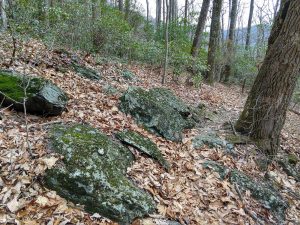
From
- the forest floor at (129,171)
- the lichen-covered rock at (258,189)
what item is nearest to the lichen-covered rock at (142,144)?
the forest floor at (129,171)

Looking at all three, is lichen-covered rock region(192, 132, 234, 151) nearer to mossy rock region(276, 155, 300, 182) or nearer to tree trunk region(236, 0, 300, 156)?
tree trunk region(236, 0, 300, 156)

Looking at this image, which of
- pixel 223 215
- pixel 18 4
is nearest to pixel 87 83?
pixel 18 4

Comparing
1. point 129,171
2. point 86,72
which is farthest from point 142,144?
point 86,72

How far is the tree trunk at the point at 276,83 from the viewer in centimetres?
519

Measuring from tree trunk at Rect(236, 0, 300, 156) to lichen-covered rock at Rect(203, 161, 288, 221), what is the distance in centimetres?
110

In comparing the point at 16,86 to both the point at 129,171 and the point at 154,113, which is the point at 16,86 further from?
the point at 154,113

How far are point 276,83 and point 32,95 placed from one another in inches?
170

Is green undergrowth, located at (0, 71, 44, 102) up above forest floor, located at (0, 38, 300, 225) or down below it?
above

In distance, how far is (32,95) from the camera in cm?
411

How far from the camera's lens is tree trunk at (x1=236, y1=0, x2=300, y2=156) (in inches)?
204

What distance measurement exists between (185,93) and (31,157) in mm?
6567

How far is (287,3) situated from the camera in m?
5.38

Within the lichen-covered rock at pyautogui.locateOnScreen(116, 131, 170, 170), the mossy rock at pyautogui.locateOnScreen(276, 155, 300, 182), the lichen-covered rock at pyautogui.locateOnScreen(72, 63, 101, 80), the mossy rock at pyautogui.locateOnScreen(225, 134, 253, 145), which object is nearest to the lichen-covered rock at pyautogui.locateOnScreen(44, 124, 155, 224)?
the lichen-covered rock at pyautogui.locateOnScreen(116, 131, 170, 170)

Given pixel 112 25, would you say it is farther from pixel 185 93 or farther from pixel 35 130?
pixel 35 130
